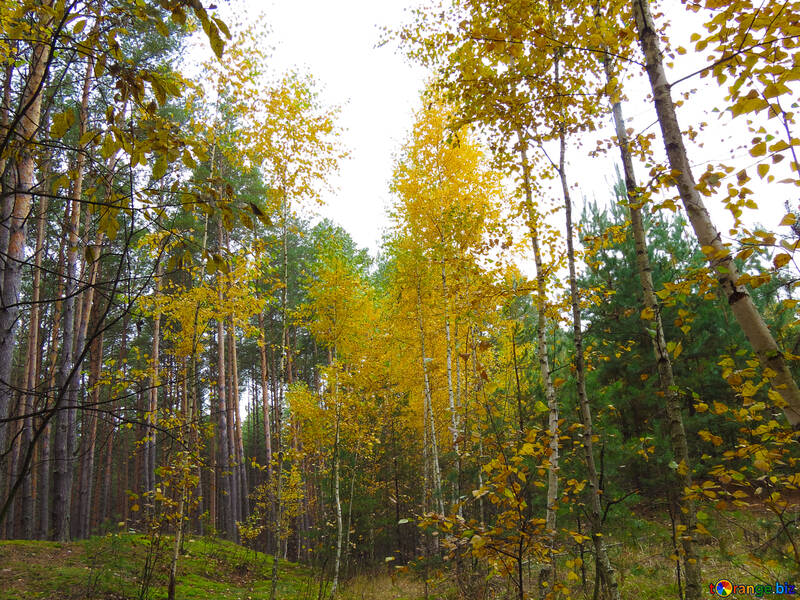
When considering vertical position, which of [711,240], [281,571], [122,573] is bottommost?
[281,571]

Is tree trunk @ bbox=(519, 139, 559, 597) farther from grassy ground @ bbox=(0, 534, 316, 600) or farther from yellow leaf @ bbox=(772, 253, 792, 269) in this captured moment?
grassy ground @ bbox=(0, 534, 316, 600)

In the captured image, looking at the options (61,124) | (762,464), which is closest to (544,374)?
(762,464)

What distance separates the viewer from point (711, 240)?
6.86ft

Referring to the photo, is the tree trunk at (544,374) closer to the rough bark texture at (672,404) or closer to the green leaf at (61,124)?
the rough bark texture at (672,404)

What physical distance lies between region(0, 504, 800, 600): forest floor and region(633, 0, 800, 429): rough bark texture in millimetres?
1761

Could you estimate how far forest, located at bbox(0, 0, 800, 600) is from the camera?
176 centimetres

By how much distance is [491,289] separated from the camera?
183 inches

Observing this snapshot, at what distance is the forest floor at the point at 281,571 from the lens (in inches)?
210

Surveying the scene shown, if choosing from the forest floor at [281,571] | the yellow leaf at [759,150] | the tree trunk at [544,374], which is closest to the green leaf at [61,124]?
the yellow leaf at [759,150]

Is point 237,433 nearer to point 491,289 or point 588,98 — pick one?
point 491,289

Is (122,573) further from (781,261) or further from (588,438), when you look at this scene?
(781,261)

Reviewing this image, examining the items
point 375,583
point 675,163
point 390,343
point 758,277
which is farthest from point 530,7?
point 375,583

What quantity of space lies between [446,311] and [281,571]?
25.1 feet

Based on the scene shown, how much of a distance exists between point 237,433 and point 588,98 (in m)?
15.4
